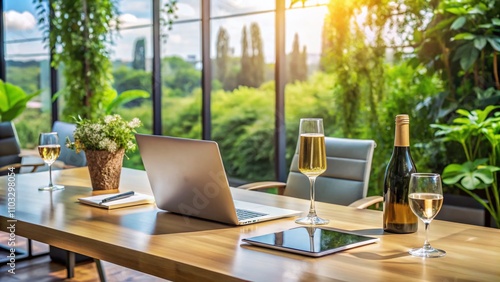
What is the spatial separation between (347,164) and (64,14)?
432 centimetres

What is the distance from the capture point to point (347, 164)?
2.95 meters

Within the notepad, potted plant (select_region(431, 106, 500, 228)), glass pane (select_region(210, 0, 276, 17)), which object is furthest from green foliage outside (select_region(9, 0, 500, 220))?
the notepad

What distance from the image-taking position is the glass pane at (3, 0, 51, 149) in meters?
7.55

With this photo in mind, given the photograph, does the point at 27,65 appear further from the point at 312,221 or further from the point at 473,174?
the point at 312,221

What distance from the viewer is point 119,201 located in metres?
2.32

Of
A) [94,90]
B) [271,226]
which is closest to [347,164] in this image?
[271,226]

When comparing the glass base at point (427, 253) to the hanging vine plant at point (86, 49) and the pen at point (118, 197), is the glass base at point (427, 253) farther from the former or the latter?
the hanging vine plant at point (86, 49)

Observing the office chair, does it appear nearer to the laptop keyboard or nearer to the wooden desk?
the wooden desk

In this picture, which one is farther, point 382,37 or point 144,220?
point 382,37

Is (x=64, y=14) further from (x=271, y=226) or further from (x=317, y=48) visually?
(x=271, y=226)

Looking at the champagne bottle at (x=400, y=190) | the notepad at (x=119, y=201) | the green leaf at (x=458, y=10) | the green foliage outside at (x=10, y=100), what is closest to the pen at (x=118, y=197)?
the notepad at (x=119, y=201)

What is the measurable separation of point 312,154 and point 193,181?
38cm

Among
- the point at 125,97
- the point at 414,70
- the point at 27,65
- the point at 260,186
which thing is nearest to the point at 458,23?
the point at 414,70

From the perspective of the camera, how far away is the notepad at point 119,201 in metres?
2.27
